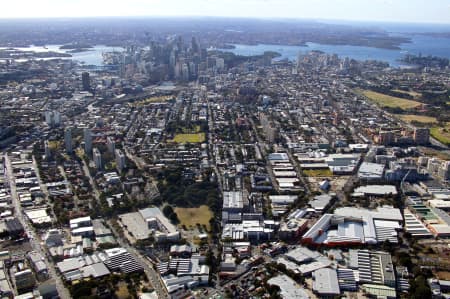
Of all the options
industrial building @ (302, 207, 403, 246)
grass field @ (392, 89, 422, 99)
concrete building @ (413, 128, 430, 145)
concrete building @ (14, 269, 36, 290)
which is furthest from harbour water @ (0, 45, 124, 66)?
concrete building @ (14, 269, 36, 290)

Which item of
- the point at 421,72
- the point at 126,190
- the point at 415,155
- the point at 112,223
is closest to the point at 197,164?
the point at 126,190

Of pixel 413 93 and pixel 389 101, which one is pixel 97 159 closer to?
pixel 389 101

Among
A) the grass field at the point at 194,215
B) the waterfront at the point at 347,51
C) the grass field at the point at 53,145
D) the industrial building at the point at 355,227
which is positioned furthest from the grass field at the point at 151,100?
the waterfront at the point at 347,51

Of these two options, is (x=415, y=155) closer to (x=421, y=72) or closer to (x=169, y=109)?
(x=169, y=109)

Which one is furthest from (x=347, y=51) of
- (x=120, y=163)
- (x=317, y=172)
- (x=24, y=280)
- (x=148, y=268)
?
(x=24, y=280)

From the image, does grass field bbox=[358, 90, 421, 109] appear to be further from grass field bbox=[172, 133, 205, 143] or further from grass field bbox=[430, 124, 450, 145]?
grass field bbox=[172, 133, 205, 143]

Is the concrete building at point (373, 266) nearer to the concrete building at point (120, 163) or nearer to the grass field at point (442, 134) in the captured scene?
the concrete building at point (120, 163)

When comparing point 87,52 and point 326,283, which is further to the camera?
point 87,52
